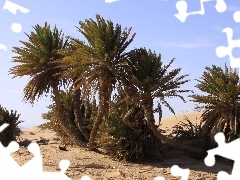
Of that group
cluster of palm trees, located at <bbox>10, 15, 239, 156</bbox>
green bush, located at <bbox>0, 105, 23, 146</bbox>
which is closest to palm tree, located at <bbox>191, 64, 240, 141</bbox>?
cluster of palm trees, located at <bbox>10, 15, 239, 156</bbox>

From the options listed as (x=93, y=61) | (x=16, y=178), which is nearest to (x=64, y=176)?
(x=16, y=178)

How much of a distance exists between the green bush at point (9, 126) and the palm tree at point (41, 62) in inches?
109

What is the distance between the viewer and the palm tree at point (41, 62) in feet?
52.9

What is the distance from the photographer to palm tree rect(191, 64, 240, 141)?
48.1ft

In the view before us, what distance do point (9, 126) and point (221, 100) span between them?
27.5ft

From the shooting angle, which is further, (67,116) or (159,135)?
(67,116)

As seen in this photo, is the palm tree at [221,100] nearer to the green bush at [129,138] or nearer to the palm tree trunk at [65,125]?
the green bush at [129,138]

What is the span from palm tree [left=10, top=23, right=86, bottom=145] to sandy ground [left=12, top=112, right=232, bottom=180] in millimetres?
1553

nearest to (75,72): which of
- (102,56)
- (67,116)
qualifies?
(102,56)

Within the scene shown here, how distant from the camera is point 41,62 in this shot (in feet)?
51.9

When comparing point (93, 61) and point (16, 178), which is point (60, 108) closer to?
point (93, 61)

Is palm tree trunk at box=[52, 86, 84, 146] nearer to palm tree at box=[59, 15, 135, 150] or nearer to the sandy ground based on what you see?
the sandy ground

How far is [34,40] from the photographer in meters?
16.4

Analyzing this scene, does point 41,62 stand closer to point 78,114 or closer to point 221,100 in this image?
point 78,114
